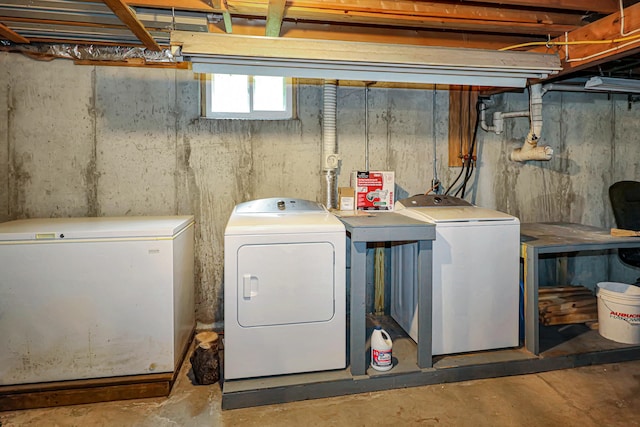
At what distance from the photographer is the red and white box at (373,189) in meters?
3.02

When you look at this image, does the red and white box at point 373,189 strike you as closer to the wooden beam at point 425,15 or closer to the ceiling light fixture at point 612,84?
the wooden beam at point 425,15

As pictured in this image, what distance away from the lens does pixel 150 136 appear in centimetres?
291

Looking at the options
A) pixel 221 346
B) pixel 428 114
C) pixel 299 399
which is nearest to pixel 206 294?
pixel 221 346

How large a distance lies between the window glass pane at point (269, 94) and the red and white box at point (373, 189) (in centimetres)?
87

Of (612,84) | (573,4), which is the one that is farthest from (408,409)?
(612,84)

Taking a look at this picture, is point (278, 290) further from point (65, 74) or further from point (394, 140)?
point (65, 74)

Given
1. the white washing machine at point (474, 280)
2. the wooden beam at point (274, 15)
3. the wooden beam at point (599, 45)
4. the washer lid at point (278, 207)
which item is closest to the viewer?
the wooden beam at point (274, 15)

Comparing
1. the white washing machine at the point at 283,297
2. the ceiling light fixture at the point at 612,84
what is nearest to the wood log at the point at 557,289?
the ceiling light fixture at the point at 612,84

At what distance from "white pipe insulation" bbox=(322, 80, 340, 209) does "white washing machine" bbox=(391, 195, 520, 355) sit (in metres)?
0.75

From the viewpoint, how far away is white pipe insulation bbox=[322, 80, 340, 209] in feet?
9.93

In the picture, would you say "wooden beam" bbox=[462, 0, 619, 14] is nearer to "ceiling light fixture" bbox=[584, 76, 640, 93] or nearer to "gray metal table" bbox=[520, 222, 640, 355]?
"ceiling light fixture" bbox=[584, 76, 640, 93]

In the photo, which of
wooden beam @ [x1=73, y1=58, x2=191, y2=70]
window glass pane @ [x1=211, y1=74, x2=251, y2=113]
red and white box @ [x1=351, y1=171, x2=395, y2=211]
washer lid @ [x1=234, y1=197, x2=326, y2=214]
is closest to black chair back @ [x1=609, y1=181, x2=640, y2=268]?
red and white box @ [x1=351, y1=171, x2=395, y2=211]

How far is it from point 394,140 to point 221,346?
2.24 meters

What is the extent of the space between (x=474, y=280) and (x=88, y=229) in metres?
2.47
